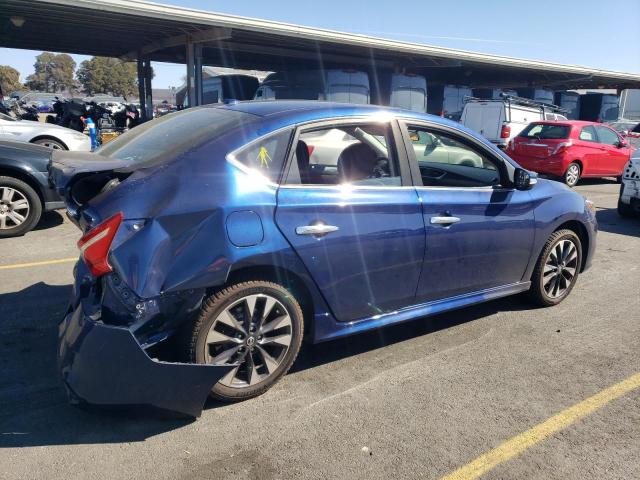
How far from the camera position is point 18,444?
2555mm

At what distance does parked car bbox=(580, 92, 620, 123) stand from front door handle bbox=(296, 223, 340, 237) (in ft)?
106

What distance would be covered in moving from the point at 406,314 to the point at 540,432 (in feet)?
3.59

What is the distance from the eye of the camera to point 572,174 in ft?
40.5

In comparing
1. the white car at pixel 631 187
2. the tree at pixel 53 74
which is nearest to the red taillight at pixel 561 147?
the white car at pixel 631 187

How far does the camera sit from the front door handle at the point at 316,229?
2.94 m

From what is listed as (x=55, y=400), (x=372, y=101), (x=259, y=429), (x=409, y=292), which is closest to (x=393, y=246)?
(x=409, y=292)

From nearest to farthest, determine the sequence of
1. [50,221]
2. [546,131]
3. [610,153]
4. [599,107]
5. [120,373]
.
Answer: [120,373] < [50,221] < [546,131] < [610,153] < [599,107]

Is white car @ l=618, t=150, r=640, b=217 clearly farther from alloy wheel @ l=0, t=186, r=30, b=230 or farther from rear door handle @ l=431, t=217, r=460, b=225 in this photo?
alloy wheel @ l=0, t=186, r=30, b=230

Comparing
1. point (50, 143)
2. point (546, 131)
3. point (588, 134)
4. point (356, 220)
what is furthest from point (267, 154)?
point (588, 134)

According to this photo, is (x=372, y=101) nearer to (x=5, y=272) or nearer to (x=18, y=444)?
(x=5, y=272)

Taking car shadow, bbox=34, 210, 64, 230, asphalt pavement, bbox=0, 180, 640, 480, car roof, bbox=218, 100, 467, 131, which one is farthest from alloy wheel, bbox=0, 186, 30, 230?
car roof, bbox=218, 100, 467, 131

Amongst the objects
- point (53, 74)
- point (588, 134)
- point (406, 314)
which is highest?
point (53, 74)

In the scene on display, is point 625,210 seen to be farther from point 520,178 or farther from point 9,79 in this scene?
point 9,79

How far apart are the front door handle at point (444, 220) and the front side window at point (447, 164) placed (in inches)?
10.3
